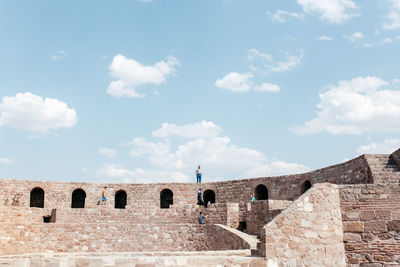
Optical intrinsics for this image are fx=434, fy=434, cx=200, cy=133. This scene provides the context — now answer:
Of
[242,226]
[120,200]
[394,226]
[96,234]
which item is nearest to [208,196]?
[120,200]

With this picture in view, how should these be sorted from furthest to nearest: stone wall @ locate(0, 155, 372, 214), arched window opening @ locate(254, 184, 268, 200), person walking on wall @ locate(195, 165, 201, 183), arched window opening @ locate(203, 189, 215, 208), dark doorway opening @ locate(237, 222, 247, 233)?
1. arched window opening @ locate(203, 189, 215, 208)
2. person walking on wall @ locate(195, 165, 201, 183)
3. arched window opening @ locate(254, 184, 268, 200)
4. stone wall @ locate(0, 155, 372, 214)
5. dark doorway opening @ locate(237, 222, 247, 233)

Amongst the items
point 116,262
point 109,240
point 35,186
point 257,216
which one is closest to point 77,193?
point 35,186

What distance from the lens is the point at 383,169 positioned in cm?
1559

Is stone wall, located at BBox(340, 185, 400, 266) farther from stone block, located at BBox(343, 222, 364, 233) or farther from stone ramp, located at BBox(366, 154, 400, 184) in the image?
stone ramp, located at BBox(366, 154, 400, 184)

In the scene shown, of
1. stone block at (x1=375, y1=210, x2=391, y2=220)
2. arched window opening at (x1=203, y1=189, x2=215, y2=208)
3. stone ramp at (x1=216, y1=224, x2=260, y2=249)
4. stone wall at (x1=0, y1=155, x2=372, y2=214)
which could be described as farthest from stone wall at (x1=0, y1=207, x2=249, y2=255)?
stone block at (x1=375, y1=210, x2=391, y2=220)

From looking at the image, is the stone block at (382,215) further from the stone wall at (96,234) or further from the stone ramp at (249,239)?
the stone wall at (96,234)

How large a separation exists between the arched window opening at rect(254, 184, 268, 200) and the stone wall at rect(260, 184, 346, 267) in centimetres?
1440

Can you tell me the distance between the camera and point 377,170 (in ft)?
50.8

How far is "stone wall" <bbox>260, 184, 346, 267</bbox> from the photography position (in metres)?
8.53

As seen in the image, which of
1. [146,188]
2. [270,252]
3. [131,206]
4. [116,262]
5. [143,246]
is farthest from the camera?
[146,188]

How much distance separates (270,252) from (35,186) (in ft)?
60.4

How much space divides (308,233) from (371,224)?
1.39 m

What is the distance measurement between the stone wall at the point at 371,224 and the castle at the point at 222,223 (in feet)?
0.06

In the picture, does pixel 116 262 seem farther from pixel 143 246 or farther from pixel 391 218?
pixel 143 246
